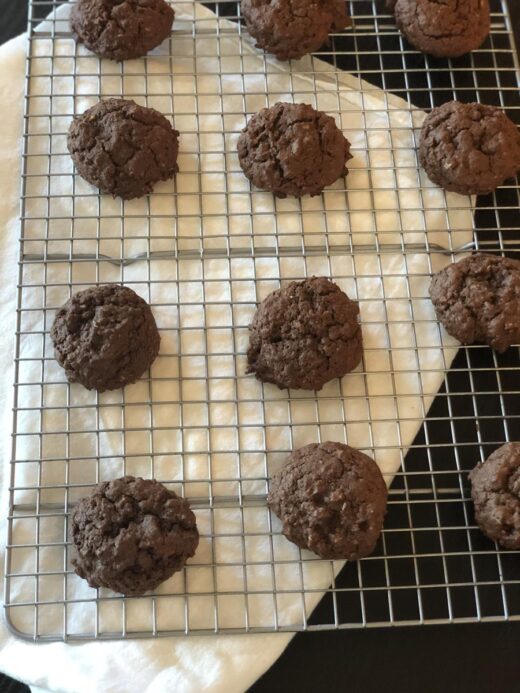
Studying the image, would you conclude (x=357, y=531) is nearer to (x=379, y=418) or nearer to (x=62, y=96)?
(x=379, y=418)

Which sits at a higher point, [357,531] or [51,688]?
[357,531]

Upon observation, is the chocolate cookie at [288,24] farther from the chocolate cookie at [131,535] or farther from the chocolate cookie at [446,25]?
the chocolate cookie at [131,535]

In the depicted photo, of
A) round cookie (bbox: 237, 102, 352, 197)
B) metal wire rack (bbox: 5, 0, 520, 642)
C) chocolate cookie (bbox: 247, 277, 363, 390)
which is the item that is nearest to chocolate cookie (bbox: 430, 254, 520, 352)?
metal wire rack (bbox: 5, 0, 520, 642)

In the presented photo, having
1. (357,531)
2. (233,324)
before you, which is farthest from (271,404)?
(357,531)

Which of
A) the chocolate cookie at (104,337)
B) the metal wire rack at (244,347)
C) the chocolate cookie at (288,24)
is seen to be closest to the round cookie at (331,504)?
the metal wire rack at (244,347)

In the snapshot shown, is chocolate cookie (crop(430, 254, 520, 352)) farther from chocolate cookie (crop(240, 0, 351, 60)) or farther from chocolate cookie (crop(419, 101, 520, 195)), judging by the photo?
chocolate cookie (crop(240, 0, 351, 60))

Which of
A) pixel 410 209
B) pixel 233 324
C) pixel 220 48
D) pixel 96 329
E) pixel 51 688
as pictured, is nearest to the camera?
pixel 51 688

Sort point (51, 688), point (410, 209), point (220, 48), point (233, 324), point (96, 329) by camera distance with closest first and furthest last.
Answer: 1. point (51, 688)
2. point (96, 329)
3. point (233, 324)
4. point (410, 209)
5. point (220, 48)

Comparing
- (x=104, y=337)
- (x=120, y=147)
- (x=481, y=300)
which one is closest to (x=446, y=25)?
(x=481, y=300)
